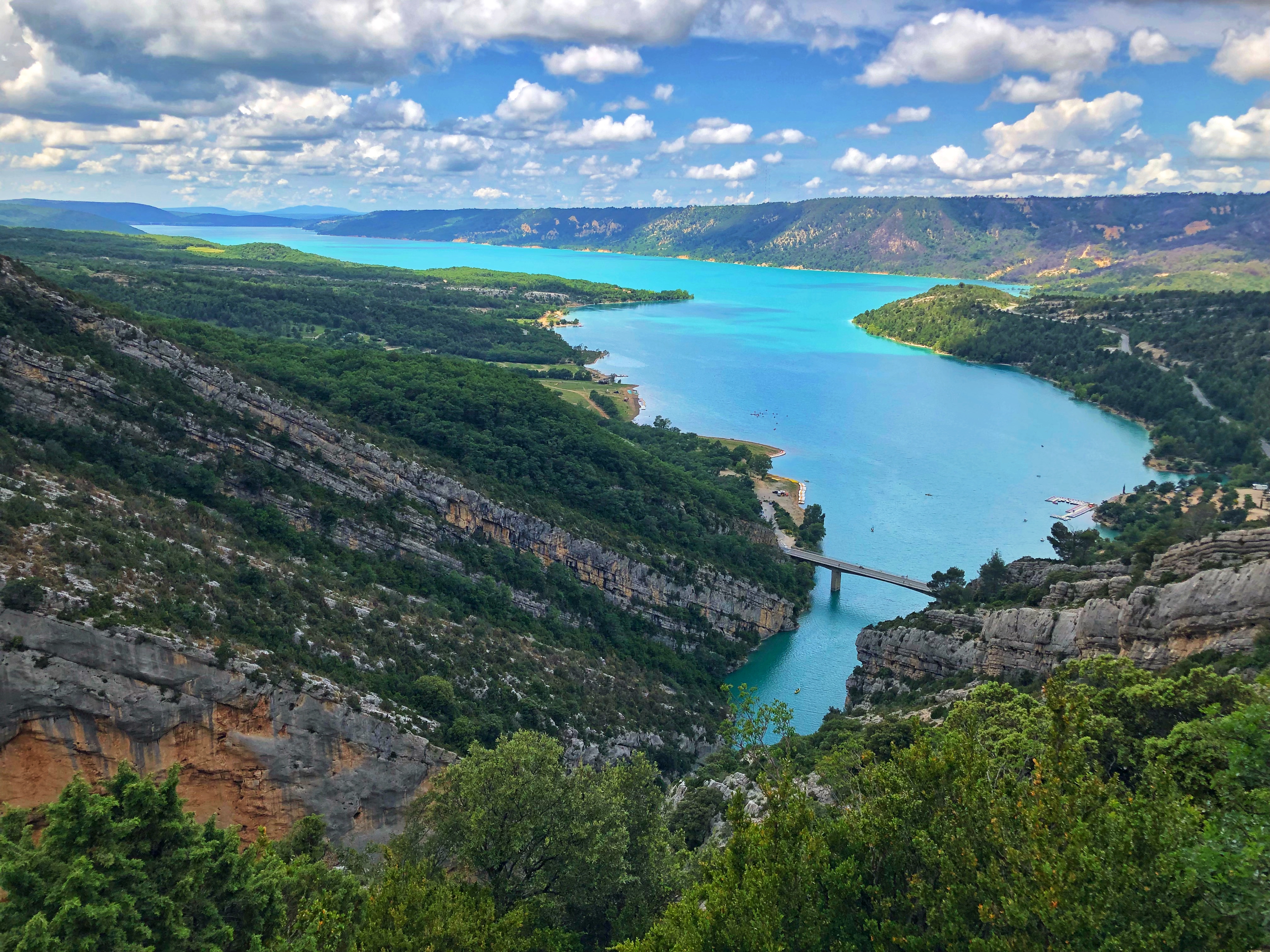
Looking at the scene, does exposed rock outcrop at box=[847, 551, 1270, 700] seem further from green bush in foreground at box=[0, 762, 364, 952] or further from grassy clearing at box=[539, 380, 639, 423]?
grassy clearing at box=[539, 380, 639, 423]

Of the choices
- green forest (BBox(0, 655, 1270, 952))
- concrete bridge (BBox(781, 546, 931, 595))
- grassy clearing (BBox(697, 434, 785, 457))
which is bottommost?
concrete bridge (BBox(781, 546, 931, 595))

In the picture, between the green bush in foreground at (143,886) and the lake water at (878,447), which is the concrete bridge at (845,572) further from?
the green bush in foreground at (143,886)

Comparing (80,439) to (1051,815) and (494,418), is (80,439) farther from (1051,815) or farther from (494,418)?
(1051,815)

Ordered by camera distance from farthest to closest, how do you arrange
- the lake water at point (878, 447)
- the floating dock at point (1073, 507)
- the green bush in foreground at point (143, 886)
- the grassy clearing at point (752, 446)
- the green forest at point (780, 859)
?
the grassy clearing at point (752, 446) → the floating dock at point (1073, 507) → the lake water at point (878, 447) → the green bush in foreground at point (143, 886) → the green forest at point (780, 859)

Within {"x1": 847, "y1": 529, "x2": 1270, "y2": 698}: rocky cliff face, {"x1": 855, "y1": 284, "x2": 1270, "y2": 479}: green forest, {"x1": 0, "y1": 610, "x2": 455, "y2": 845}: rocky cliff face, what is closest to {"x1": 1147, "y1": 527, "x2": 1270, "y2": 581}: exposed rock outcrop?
{"x1": 847, "y1": 529, "x2": 1270, "y2": 698}: rocky cliff face

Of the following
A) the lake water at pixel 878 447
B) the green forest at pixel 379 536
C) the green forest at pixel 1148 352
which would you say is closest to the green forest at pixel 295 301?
the lake water at pixel 878 447
